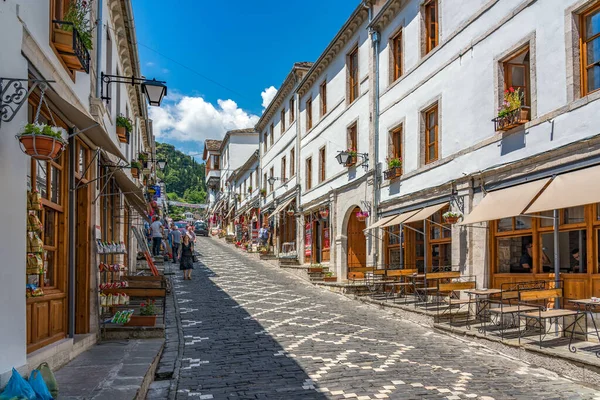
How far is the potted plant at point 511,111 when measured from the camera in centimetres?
995

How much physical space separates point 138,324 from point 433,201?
7.36 metres

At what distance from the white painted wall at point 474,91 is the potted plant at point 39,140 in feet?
→ 24.2

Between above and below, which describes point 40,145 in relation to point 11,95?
below

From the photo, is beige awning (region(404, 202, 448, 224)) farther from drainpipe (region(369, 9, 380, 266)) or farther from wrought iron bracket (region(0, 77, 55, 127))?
wrought iron bracket (region(0, 77, 55, 127))

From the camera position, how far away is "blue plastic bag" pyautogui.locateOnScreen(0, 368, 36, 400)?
13.4 ft

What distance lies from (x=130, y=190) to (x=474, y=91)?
26.2 feet

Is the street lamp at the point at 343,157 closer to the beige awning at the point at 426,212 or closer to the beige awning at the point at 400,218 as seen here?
the beige awning at the point at 400,218

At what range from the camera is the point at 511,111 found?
398 inches

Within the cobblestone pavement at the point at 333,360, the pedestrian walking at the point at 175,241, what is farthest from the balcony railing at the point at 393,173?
the pedestrian walking at the point at 175,241

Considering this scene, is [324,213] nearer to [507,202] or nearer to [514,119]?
[514,119]

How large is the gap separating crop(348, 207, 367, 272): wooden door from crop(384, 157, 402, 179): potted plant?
380 centimetres

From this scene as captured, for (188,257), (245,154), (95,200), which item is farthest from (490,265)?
(245,154)

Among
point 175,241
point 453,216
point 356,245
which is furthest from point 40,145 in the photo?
point 175,241

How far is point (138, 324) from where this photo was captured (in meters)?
8.90
